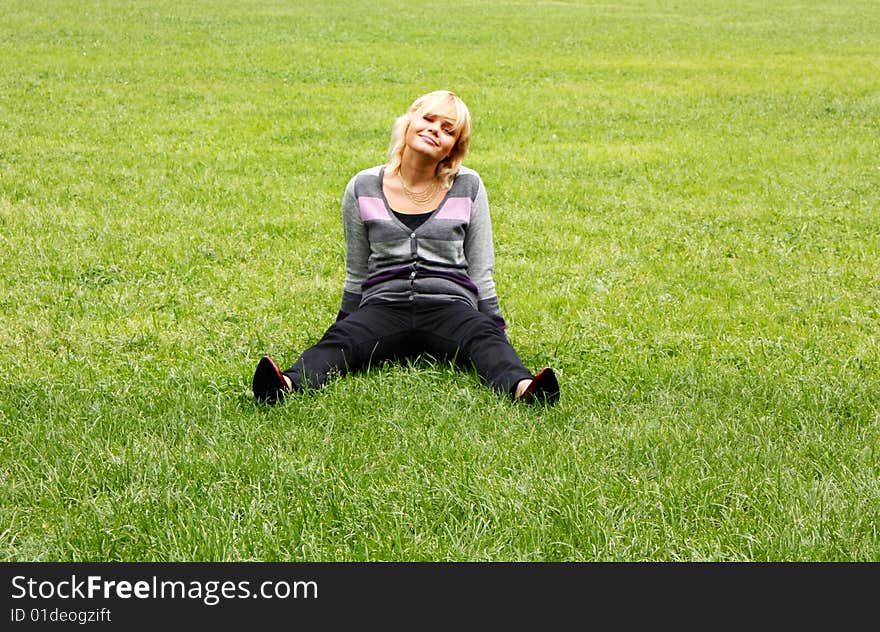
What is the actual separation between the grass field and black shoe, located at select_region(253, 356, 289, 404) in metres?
0.08

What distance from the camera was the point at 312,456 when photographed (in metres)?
4.03

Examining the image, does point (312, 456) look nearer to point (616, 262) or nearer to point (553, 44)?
point (616, 262)

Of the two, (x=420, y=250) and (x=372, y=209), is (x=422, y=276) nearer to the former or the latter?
(x=420, y=250)

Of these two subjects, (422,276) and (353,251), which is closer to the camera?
(422,276)

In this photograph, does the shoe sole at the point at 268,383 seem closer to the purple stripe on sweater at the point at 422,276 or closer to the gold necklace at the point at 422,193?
the purple stripe on sweater at the point at 422,276

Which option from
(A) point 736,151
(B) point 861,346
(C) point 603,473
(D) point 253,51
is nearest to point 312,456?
(C) point 603,473

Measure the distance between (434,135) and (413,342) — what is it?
107 cm

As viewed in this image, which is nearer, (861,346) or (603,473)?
(603,473)

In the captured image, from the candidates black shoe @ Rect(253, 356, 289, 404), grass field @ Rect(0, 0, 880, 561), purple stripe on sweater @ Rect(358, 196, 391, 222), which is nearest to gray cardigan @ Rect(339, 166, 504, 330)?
purple stripe on sweater @ Rect(358, 196, 391, 222)

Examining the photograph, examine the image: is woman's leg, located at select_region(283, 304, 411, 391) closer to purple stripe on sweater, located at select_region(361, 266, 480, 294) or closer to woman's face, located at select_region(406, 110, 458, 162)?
purple stripe on sweater, located at select_region(361, 266, 480, 294)

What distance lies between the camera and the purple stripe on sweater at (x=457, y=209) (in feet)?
17.5

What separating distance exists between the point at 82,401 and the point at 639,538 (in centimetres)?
269

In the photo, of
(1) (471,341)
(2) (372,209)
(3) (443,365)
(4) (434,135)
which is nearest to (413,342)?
(3) (443,365)

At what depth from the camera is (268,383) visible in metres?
4.55
